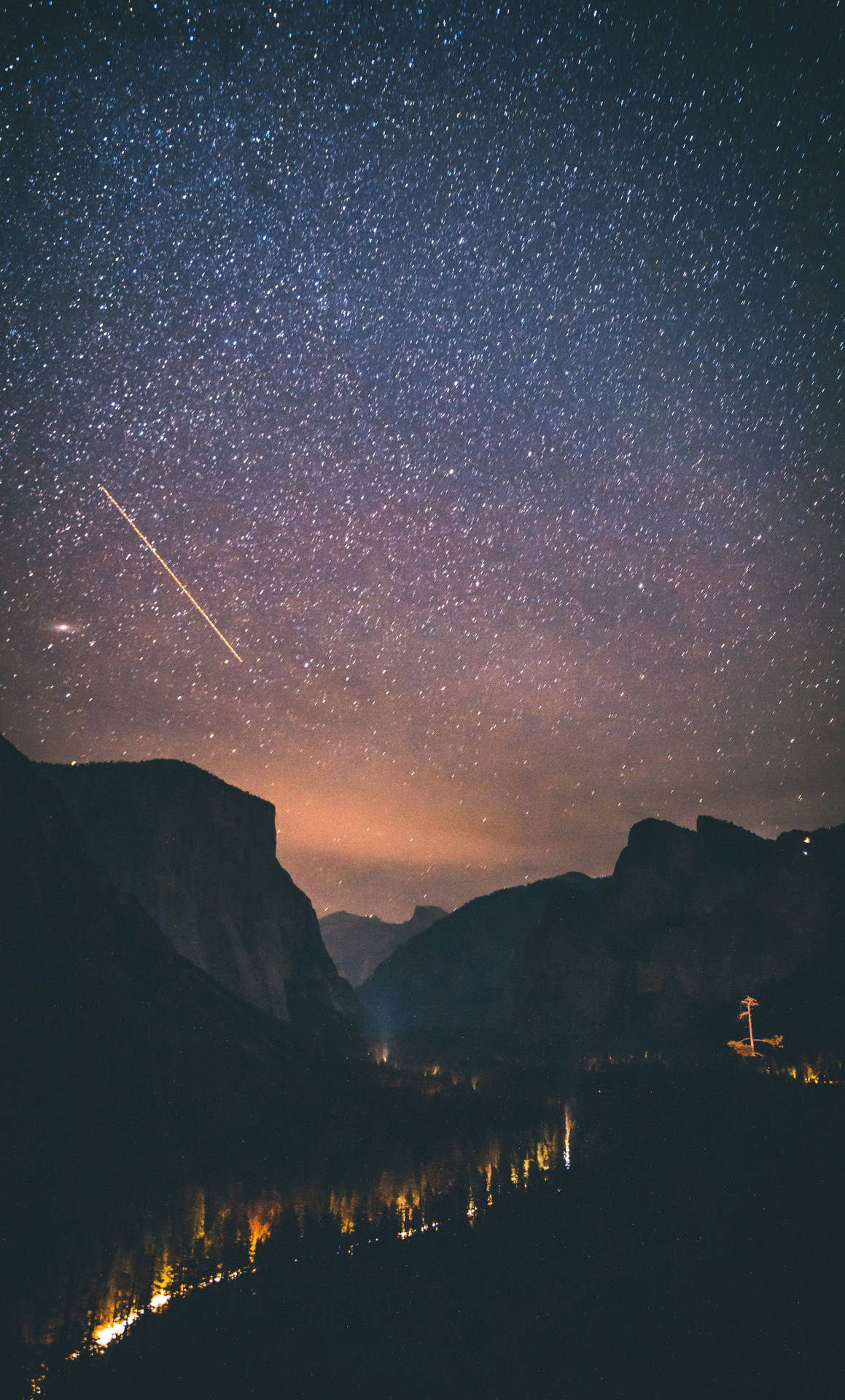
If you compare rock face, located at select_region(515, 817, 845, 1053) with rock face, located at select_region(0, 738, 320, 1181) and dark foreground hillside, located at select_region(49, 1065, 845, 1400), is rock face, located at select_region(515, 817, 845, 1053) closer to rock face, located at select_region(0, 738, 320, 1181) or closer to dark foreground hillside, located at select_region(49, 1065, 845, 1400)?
dark foreground hillside, located at select_region(49, 1065, 845, 1400)

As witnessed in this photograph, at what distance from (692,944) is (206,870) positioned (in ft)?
265

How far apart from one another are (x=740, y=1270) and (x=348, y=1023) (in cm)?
10612

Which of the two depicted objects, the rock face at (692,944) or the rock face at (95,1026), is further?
the rock face at (692,944)

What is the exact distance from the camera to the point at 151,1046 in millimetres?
60156

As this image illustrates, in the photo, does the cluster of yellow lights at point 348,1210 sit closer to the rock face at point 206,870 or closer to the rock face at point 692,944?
the rock face at point 692,944

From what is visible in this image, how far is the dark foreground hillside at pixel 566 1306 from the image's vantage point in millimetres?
23891

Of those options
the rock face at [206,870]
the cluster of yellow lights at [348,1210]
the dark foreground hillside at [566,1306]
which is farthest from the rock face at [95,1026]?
the rock face at [206,870]

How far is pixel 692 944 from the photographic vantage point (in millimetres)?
112875

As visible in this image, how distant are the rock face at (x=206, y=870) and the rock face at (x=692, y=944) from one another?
43.4 meters

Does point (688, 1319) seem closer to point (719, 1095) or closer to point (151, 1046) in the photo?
point (719, 1095)

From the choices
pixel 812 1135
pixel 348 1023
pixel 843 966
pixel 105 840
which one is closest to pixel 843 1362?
pixel 812 1135

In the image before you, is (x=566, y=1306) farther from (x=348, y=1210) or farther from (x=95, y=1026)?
(x=95, y=1026)

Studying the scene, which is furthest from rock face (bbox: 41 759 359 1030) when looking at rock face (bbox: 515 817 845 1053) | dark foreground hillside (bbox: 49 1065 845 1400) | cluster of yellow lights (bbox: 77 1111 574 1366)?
dark foreground hillside (bbox: 49 1065 845 1400)

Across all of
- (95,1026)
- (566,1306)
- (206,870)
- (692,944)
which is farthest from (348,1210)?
(692,944)
